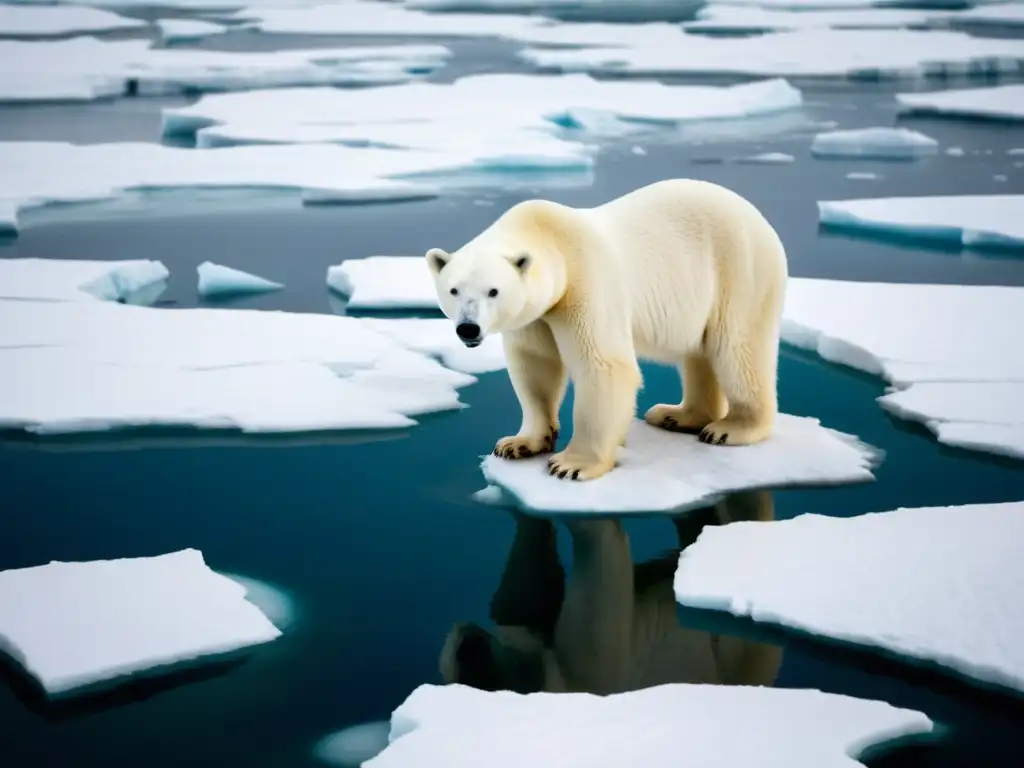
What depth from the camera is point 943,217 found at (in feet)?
20.3

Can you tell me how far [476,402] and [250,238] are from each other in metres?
2.67

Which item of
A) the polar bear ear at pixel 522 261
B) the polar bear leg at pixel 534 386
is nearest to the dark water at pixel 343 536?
the polar bear leg at pixel 534 386

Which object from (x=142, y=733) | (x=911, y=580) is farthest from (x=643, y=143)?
(x=142, y=733)

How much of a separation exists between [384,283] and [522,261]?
2367 mm

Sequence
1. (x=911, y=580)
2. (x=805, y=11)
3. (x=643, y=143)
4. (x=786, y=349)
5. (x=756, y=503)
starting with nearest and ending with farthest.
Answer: (x=911, y=580)
(x=756, y=503)
(x=786, y=349)
(x=643, y=143)
(x=805, y=11)

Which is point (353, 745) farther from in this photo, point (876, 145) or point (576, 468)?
point (876, 145)

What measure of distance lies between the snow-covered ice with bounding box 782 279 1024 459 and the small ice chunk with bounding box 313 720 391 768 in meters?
1.88

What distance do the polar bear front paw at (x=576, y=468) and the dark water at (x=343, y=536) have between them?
192 millimetres

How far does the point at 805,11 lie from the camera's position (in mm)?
17344

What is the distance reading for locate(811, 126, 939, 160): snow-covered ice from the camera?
27.3 feet

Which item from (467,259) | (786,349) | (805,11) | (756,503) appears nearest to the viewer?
(467,259)

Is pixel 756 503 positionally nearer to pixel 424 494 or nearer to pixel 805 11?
pixel 424 494

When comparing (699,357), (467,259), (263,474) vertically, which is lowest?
(263,474)

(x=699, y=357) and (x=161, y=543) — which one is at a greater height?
(x=699, y=357)
